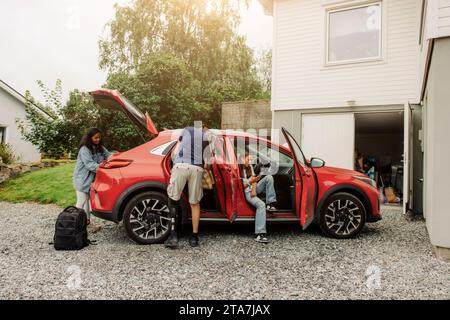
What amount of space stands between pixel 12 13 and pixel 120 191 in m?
13.9

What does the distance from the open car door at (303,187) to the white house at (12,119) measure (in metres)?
18.1

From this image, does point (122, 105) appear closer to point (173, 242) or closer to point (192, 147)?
point (192, 147)

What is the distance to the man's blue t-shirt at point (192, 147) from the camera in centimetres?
491

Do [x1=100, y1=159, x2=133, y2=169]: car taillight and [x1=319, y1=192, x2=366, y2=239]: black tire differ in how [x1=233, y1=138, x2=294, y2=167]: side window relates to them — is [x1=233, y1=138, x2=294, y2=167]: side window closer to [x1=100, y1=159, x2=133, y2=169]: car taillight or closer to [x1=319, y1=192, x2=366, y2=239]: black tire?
[x1=319, y1=192, x2=366, y2=239]: black tire

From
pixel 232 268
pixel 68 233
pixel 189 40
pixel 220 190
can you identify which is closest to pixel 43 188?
pixel 68 233

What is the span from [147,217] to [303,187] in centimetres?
223

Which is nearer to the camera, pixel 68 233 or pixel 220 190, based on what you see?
pixel 68 233

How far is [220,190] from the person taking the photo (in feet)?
16.7

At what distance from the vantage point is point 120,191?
504 cm

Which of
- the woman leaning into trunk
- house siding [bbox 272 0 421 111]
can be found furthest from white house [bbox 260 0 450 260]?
the woman leaning into trunk

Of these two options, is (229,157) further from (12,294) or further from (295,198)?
(12,294)

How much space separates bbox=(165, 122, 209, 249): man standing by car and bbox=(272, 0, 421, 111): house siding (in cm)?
505

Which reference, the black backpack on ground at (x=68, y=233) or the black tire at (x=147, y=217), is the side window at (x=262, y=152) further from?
the black backpack on ground at (x=68, y=233)
